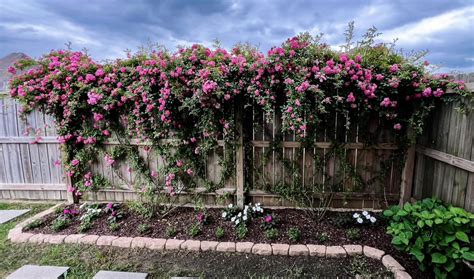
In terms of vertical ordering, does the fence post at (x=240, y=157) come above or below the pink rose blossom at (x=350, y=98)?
below

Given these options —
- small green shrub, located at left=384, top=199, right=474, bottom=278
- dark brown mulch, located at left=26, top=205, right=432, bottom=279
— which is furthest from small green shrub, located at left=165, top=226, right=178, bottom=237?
small green shrub, located at left=384, top=199, right=474, bottom=278

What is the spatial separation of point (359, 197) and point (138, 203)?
275 cm

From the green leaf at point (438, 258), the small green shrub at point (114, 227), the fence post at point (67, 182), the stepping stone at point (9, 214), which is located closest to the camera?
the green leaf at point (438, 258)

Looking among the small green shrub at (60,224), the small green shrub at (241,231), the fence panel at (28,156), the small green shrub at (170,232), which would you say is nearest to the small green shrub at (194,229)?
the small green shrub at (170,232)

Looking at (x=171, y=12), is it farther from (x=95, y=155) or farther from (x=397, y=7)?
(x=397, y=7)

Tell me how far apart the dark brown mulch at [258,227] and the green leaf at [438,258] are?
1.34 feet

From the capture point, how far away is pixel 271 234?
2.31 m

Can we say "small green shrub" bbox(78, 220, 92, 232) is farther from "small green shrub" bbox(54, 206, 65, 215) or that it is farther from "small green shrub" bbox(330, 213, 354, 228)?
"small green shrub" bbox(330, 213, 354, 228)

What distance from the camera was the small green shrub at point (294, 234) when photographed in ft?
7.48

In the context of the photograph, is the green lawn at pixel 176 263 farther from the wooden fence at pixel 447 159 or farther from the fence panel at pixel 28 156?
the fence panel at pixel 28 156

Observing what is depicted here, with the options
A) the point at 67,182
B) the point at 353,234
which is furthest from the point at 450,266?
the point at 67,182

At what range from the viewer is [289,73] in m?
2.36

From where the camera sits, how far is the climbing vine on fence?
2326 millimetres

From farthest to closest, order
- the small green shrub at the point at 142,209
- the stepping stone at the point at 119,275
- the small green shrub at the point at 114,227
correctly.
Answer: the small green shrub at the point at 142,209
the small green shrub at the point at 114,227
the stepping stone at the point at 119,275
